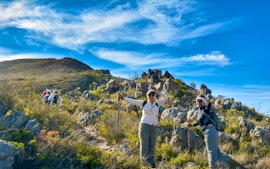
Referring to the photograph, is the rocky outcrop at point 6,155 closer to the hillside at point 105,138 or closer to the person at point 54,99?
the hillside at point 105,138

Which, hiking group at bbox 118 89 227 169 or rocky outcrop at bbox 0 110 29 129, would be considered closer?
rocky outcrop at bbox 0 110 29 129

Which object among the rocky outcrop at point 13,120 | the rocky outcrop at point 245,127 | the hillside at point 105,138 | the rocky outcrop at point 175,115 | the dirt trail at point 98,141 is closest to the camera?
the hillside at point 105,138

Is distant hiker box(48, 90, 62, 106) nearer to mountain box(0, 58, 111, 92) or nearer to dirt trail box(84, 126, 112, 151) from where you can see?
dirt trail box(84, 126, 112, 151)

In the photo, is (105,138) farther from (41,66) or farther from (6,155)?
(41,66)

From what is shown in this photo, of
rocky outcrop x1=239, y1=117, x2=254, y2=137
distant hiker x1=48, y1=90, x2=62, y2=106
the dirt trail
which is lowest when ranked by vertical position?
the dirt trail

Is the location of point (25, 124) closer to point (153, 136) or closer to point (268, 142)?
point (153, 136)

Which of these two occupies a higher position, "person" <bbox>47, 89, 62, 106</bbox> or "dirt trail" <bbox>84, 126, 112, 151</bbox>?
"person" <bbox>47, 89, 62, 106</bbox>

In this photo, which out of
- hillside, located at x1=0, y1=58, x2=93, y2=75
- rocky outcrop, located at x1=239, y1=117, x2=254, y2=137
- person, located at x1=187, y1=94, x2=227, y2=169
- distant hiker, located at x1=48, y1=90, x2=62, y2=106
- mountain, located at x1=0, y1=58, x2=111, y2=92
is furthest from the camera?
hillside, located at x1=0, y1=58, x2=93, y2=75

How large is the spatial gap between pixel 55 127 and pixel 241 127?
7.77m

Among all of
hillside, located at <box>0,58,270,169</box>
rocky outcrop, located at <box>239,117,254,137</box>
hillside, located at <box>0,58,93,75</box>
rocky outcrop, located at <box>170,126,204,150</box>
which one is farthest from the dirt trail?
hillside, located at <box>0,58,93,75</box>

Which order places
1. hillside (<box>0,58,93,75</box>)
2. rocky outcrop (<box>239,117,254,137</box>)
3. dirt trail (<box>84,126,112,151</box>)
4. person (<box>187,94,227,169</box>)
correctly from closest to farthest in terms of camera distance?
person (<box>187,94,227,169</box>), dirt trail (<box>84,126,112,151</box>), rocky outcrop (<box>239,117,254,137</box>), hillside (<box>0,58,93,75</box>)

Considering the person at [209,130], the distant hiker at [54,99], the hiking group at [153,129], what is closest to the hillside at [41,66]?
the distant hiker at [54,99]

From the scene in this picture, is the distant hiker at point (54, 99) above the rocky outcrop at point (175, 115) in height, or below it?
above

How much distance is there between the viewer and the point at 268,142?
11969 mm
